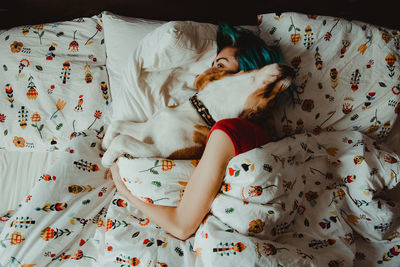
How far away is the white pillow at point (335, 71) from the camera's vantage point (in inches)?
48.4

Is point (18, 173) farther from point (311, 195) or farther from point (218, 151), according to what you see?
point (311, 195)

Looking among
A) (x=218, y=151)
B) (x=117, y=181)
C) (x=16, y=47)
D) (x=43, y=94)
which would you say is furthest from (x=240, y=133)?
(x=16, y=47)

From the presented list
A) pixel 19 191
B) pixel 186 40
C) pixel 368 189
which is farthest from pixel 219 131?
pixel 19 191

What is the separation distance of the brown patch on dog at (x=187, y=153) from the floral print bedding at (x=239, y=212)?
0.15 ft

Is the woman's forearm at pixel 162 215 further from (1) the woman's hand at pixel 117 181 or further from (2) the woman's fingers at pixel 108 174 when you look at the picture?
(2) the woman's fingers at pixel 108 174

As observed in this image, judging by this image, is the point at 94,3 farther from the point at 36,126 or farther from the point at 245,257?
the point at 245,257

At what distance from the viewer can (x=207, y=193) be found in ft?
2.89

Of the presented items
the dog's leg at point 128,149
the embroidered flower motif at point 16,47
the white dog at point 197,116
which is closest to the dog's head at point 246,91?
the white dog at point 197,116

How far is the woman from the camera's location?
2.82ft

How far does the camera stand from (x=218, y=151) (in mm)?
853

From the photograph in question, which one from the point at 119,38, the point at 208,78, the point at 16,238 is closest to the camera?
the point at 16,238

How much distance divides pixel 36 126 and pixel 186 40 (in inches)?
30.6

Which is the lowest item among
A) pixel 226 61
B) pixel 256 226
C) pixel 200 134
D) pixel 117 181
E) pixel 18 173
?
pixel 18 173

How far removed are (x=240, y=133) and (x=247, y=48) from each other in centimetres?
34
